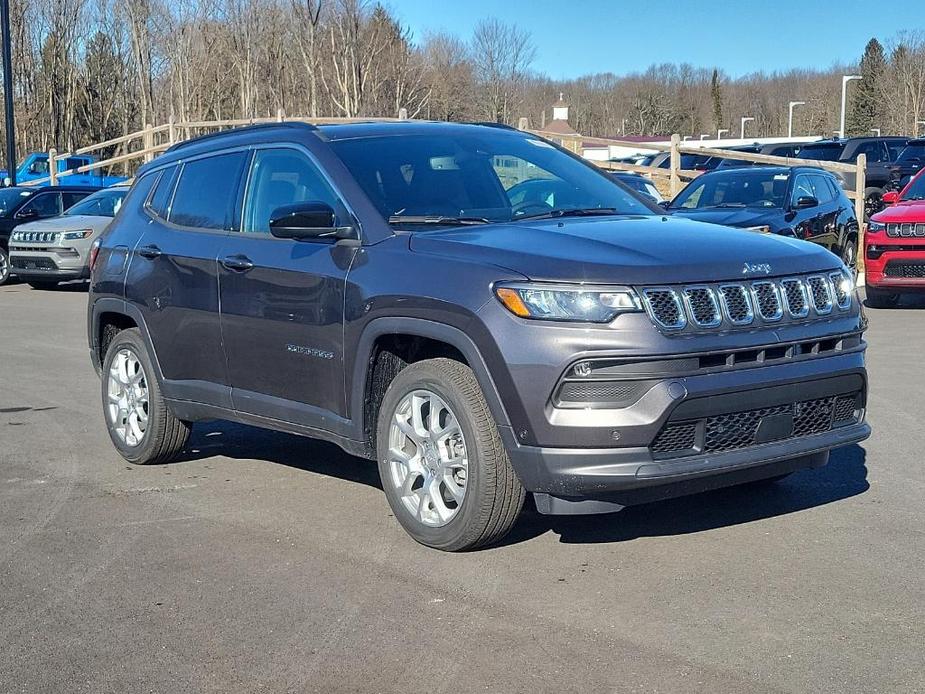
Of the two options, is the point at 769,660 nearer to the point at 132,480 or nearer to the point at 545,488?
the point at 545,488

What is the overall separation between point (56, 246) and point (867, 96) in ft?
249

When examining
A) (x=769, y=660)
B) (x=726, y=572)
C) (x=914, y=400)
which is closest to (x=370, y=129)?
(x=726, y=572)

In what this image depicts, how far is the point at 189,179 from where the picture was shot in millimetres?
6859

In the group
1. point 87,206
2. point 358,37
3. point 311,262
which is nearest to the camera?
point 311,262

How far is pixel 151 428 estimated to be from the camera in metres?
6.95

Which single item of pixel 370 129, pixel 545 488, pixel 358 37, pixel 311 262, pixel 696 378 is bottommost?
pixel 545 488

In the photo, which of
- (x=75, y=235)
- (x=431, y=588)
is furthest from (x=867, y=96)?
(x=431, y=588)

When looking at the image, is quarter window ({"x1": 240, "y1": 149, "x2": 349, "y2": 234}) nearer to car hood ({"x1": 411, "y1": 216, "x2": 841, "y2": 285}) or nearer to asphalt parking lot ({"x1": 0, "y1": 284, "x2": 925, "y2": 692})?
car hood ({"x1": 411, "y1": 216, "x2": 841, "y2": 285})

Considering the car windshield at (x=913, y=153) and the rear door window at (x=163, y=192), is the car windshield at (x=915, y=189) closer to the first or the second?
the rear door window at (x=163, y=192)

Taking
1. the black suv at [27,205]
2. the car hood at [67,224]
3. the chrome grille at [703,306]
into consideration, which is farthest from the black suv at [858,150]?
the chrome grille at [703,306]

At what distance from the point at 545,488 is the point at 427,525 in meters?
0.70

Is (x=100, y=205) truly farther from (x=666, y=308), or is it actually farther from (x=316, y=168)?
(x=666, y=308)

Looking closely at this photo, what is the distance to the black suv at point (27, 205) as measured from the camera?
20.8 meters

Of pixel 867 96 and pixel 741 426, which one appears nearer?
pixel 741 426
